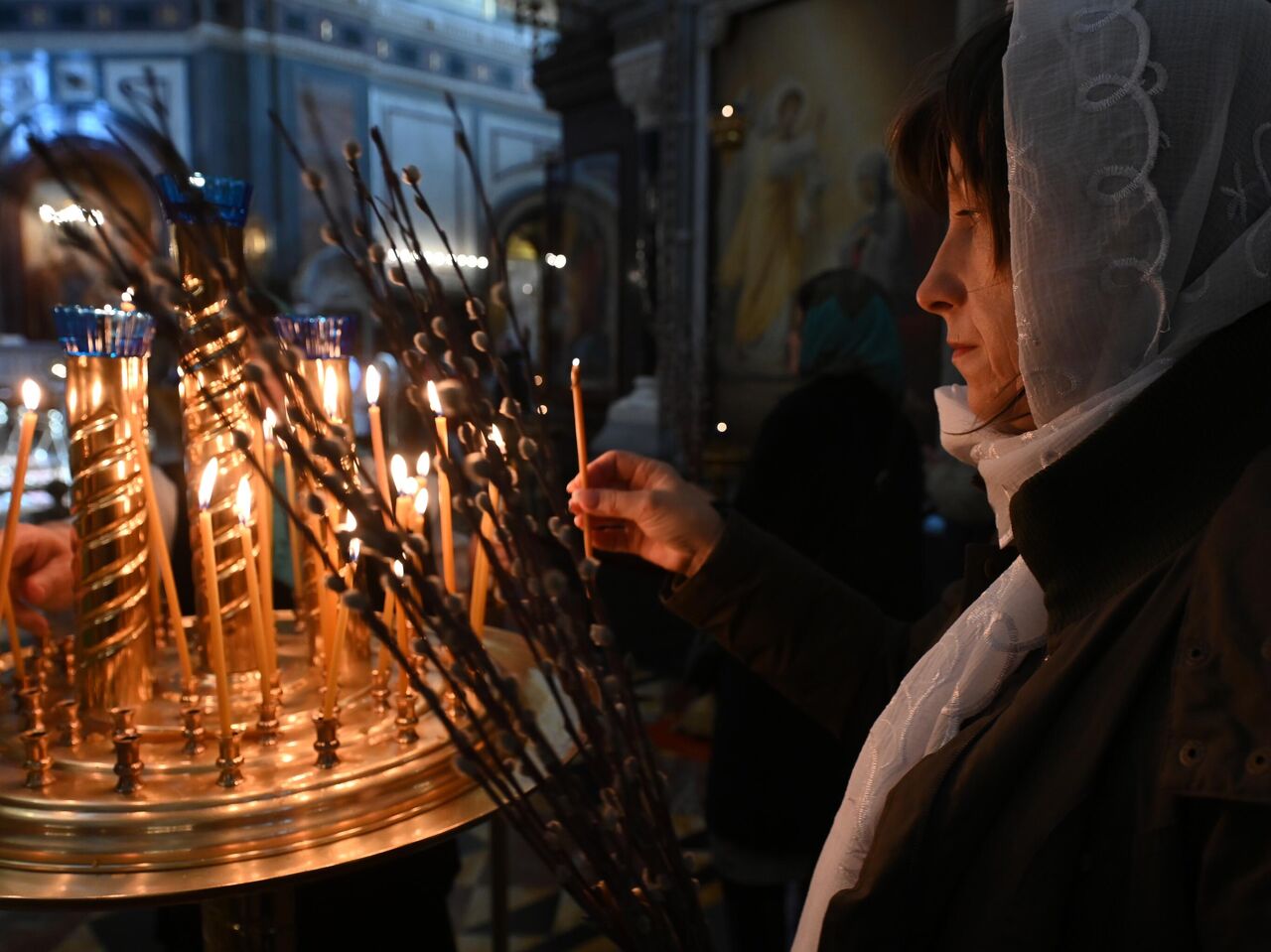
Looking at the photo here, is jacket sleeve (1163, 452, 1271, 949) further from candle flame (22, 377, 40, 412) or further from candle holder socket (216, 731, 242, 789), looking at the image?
candle flame (22, 377, 40, 412)

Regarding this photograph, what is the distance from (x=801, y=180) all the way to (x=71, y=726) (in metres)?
4.10

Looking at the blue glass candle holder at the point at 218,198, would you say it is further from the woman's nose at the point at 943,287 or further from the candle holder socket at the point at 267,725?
the woman's nose at the point at 943,287

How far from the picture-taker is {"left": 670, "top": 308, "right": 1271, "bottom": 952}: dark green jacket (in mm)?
480

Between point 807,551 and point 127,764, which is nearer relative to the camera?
point 127,764

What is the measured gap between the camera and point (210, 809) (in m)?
0.71

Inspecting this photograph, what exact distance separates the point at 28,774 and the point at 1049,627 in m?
0.80

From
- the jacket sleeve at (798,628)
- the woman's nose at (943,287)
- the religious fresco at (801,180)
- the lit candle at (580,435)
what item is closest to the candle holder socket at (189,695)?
the lit candle at (580,435)

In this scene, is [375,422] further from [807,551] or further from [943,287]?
[807,551]

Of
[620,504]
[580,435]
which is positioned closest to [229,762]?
[580,435]

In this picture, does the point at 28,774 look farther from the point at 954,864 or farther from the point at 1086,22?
the point at 1086,22

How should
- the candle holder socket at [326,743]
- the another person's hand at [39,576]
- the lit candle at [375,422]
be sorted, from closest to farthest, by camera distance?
1. the candle holder socket at [326,743]
2. the lit candle at [375,422]
3. the another person's hand at [39,576]

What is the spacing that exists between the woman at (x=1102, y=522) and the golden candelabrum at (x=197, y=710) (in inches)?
13.5

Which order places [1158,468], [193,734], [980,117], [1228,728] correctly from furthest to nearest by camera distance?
[193,734] → [980,117] → [1158,468] → [1228,728]

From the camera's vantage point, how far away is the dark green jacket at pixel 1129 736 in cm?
48
